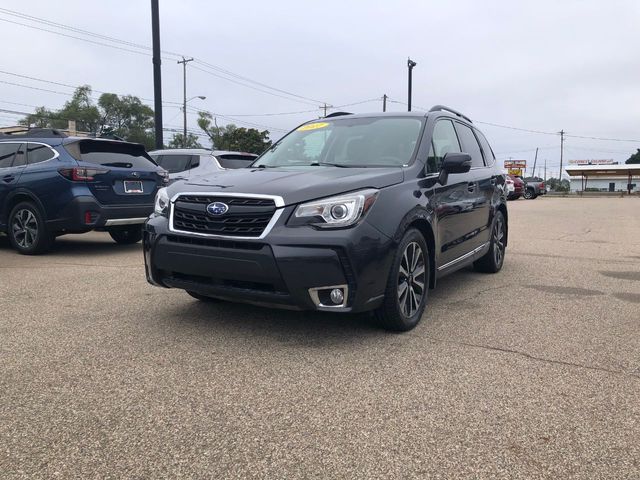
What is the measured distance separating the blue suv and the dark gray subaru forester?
3.54m

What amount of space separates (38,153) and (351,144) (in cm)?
509

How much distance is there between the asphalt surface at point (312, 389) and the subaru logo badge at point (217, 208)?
89cm

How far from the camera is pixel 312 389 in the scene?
3.01 metres

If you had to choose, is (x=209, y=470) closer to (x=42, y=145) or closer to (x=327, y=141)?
(x=327, y=141)

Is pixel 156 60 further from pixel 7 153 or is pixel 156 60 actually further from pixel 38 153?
pixel 38 153

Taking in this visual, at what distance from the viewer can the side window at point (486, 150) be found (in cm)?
652

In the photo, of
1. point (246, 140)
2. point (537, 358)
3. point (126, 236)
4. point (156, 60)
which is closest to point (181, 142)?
point (246, 140)

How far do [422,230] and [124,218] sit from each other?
4.93m

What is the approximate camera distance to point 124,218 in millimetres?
7711

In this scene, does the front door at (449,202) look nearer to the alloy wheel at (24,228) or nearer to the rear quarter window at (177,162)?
the alloy wheel at (24,228)

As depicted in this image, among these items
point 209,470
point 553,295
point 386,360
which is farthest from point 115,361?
point 553,295

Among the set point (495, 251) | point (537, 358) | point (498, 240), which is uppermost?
point (498, 240)

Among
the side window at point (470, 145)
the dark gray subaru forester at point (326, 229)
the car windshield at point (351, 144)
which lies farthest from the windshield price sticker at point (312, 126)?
the side window at point (470, 145)

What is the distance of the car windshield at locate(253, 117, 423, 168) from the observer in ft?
15.0
